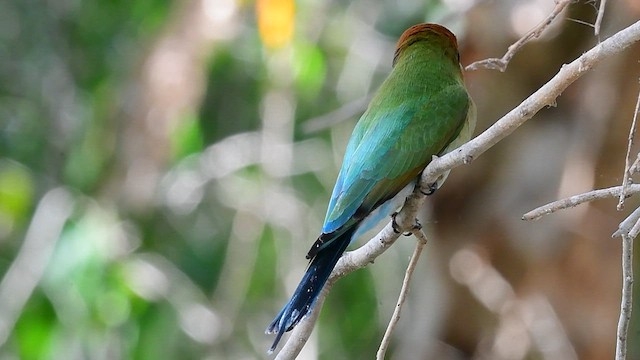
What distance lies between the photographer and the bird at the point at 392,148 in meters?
2.12

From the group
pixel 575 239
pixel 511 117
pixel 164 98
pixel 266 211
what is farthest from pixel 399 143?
pixel 266 211

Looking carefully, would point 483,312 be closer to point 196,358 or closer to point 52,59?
point 196,358

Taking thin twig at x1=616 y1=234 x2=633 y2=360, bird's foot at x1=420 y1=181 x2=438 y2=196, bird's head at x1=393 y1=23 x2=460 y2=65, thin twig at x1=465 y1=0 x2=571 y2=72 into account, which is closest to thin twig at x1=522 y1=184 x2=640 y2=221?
thin twig at x1=616 y1=234 x2=633 y2=360

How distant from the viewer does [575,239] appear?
12.1 ft

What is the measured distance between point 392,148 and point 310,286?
1.55 feet

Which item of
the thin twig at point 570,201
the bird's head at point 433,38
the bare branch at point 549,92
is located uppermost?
the bird's head at point 433,38

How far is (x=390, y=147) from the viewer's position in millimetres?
2357

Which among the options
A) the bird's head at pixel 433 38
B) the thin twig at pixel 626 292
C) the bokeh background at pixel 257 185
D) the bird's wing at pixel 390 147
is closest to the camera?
the thin twig at pixel 626 292

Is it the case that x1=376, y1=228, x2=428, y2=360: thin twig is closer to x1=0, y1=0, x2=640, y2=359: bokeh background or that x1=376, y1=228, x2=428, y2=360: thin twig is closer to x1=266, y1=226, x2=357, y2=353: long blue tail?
x1=266, y1=226, x2=357, y2=353: long blue tail

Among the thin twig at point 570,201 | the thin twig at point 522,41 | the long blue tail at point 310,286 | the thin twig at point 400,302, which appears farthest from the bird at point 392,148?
the thin twig at point 570,201

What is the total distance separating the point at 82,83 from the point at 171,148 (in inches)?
58.1

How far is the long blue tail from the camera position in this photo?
6.50 feet

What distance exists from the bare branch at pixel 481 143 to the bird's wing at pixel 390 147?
0.34 feet

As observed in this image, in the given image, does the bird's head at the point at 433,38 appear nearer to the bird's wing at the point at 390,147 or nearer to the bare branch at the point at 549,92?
the bird's wing at the point at 390,147
